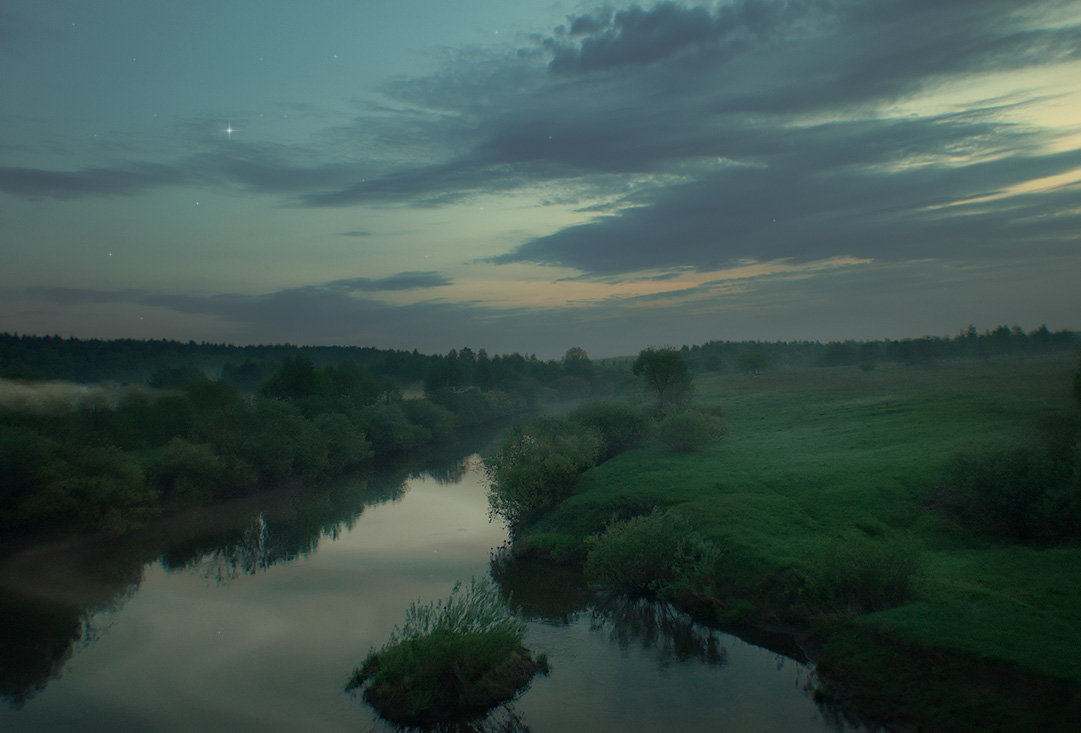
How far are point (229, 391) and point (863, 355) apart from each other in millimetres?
123075

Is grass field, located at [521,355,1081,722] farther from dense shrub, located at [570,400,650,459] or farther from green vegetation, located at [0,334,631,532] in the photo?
green vegetation, located at [0,334,631,532]

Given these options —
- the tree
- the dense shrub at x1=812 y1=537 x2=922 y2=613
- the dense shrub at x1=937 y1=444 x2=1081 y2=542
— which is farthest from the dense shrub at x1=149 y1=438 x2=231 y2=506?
the tree

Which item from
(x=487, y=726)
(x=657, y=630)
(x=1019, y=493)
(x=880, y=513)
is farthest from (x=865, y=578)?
(x=487, y=726)

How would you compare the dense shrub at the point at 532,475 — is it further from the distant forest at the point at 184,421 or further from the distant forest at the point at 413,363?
the distant forest at the point at 413,363

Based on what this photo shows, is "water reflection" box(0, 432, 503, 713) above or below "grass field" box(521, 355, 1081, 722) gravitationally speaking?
below

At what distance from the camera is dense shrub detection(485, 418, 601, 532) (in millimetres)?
38625

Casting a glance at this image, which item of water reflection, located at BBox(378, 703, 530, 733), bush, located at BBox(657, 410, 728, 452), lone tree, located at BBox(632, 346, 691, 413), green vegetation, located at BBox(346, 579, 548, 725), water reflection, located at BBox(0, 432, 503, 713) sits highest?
lone tree, located at BBox(632, 346, 691, 413)

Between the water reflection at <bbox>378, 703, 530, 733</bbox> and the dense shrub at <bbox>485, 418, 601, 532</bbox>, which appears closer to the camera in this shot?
the water reflection at <bbox>378, 703, 530, 733</bbox>

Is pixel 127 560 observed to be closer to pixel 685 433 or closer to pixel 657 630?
pixel 657 630

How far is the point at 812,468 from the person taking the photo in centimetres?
3838

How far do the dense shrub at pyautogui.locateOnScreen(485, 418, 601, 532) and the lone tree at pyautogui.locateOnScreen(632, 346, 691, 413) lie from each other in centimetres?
3167

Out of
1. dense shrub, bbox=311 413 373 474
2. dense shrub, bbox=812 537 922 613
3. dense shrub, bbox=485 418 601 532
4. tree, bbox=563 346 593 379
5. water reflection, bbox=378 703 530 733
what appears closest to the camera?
water reflection, bbox=378 703 530 733

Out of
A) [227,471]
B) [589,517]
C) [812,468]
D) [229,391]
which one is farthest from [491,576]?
[229,391]

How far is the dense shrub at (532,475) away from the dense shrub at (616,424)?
30.5 feet
